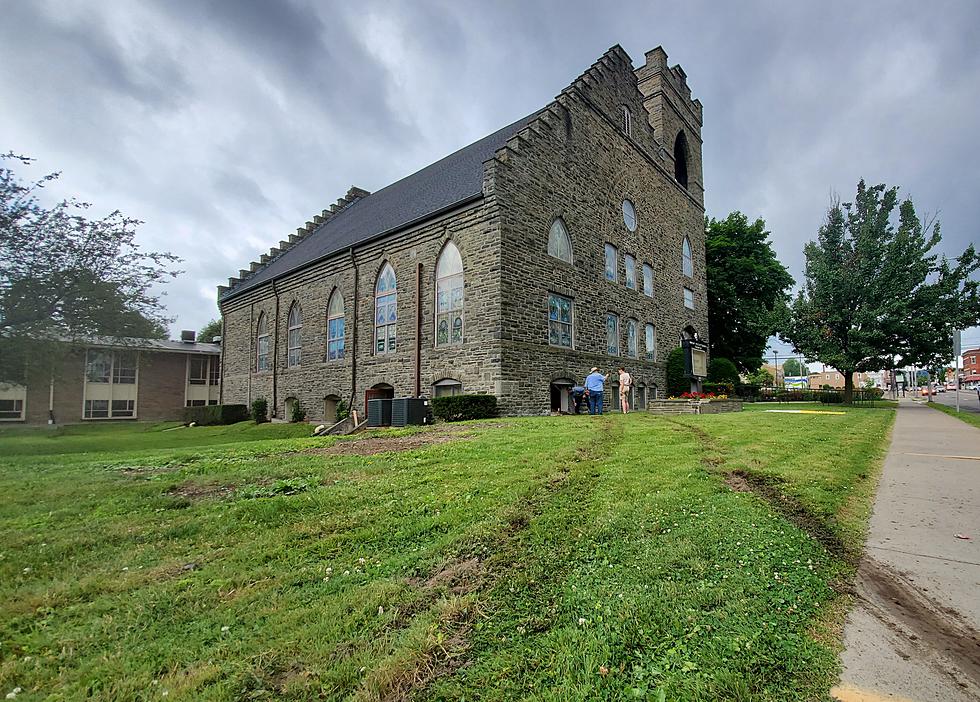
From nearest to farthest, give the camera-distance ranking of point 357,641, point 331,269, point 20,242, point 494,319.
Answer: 1. point 357,641
2. point 20,242
3. point 494,319
4. point 331,269

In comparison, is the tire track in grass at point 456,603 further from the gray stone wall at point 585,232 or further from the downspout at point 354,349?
the downspout at point 354,349

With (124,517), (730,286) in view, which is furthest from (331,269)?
(730,286)

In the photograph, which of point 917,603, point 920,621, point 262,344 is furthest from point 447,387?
point 262,344

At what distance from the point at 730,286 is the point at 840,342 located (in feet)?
38.7

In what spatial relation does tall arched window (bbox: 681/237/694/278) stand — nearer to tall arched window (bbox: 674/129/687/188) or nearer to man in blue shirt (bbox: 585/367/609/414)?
tall arched window (bbox: 674/129/687/188)

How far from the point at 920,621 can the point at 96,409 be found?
4213 cm

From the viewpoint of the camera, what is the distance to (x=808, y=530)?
13.7 ft

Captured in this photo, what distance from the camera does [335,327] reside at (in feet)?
76.8

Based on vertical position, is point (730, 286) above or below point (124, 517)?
above

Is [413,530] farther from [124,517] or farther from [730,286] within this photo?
[730,286]

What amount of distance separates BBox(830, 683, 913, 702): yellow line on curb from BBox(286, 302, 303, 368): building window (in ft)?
86.2

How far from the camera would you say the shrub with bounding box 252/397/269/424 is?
89.1ft

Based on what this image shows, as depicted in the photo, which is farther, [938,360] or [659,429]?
[938,360]

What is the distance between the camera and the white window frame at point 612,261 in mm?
22275
